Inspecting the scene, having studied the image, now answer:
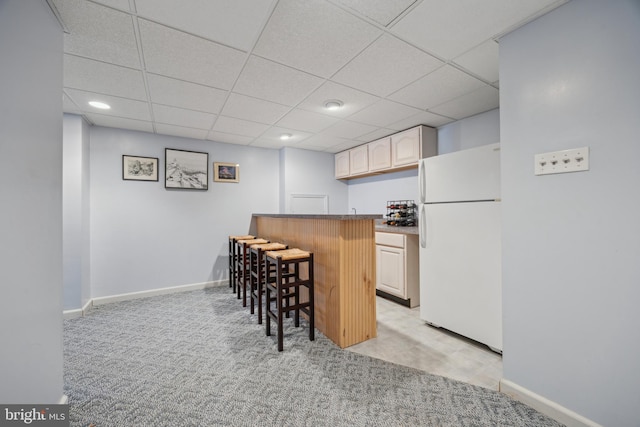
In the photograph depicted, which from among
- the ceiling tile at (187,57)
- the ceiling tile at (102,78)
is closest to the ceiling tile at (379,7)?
the ceiling tile at (187,57)

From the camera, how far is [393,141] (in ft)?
12.0

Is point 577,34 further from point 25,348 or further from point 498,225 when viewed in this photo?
point 25,348

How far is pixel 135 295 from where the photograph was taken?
3.43 metres

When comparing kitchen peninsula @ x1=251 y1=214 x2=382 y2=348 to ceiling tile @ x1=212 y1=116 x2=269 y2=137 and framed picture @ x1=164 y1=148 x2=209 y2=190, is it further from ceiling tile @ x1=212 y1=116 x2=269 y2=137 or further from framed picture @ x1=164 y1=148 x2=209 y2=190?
framed picture @ x1=164 y1=148 x2=209 y2=190

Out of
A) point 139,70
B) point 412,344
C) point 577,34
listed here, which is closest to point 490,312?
point 412,344

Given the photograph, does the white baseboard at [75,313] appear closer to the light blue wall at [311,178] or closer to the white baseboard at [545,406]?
the light blue wall at [311,178]

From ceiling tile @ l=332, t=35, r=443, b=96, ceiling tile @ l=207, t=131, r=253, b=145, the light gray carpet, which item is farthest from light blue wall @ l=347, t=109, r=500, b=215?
the light gray carpet

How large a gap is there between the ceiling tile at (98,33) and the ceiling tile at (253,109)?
34.2 inches

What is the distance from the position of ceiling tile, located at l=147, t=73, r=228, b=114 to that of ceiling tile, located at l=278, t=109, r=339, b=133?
0.79 m

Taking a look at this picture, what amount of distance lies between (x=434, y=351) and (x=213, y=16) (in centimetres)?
291

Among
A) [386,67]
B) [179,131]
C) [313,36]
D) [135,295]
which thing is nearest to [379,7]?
[313,36]

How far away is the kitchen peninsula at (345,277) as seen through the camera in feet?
6.98

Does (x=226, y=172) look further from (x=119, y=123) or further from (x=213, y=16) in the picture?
(x=213, y=16)

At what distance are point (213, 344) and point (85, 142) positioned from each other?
298 centimetres
